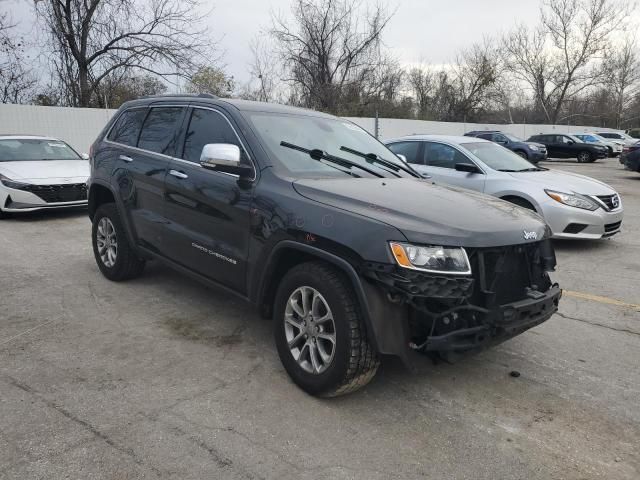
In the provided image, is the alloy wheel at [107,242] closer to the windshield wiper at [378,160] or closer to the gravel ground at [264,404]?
the gravel ground at [264,404]

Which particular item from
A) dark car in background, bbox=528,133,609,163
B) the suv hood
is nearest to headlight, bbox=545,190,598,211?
the suv hood

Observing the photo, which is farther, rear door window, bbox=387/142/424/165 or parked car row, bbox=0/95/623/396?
rear door window, bbox=387/142/424/165

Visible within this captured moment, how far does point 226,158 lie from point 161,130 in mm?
1612

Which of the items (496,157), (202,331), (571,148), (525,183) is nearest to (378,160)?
(202,331)

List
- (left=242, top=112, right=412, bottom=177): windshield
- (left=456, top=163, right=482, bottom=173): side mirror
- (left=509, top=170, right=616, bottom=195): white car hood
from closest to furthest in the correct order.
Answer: (left=242, top=112, right=412, bottom=177): windshield
(left=509, top=170, right=616, bottom=195): white car hood
(left=456, top=163, right=482, bottom=173): side mirror

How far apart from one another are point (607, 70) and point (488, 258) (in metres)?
56.0

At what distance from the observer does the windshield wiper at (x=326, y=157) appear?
12.9ft

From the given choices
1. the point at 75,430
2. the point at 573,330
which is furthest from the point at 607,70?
the point at 75,430

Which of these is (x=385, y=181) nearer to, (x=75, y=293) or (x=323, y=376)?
(x=323, y=376)

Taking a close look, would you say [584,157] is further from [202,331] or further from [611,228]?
[202,331]

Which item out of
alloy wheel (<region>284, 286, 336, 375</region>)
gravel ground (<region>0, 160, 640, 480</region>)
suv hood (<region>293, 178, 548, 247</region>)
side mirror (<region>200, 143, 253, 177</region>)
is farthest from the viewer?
side mirror (<region>200, 143, 253, 177</region>)

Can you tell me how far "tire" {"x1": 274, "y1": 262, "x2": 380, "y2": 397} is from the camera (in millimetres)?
2959

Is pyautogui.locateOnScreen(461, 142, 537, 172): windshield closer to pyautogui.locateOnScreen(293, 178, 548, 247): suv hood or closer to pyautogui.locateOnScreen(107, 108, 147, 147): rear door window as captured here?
pyautogui.locateOnScreen(293, 178, 548, 247): suv hood

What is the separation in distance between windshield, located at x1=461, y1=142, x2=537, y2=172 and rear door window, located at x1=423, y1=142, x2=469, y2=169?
19 centimetres
